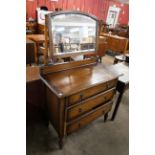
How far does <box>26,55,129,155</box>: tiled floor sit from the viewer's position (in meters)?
1.54

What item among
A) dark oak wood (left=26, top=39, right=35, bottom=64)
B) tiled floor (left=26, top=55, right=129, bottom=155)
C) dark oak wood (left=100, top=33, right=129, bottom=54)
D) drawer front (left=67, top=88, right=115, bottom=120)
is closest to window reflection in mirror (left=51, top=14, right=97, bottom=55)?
drawer front (left=67, top=88, right=115, bottom=120)

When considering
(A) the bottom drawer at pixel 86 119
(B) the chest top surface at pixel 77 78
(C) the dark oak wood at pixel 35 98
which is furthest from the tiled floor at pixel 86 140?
(B) the chest top surface at pixel 77 78

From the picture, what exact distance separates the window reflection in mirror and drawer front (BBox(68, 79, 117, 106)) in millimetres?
412

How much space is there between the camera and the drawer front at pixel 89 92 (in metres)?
1.22

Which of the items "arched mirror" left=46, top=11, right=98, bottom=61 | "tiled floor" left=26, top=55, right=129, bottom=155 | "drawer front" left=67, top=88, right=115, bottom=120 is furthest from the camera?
"tiled floor" left=26, top=55, right=129, bottom=155

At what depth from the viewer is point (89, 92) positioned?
133cm

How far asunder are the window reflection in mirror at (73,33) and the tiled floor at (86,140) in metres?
1.03

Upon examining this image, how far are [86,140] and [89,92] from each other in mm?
713

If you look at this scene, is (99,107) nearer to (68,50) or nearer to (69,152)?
(69,152)

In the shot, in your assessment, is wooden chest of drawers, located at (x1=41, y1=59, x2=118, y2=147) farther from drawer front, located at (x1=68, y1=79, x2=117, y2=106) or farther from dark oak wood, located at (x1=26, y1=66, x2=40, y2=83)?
dark oak wood, located at (x1=26, y1=66, x2=40, y2=83)
